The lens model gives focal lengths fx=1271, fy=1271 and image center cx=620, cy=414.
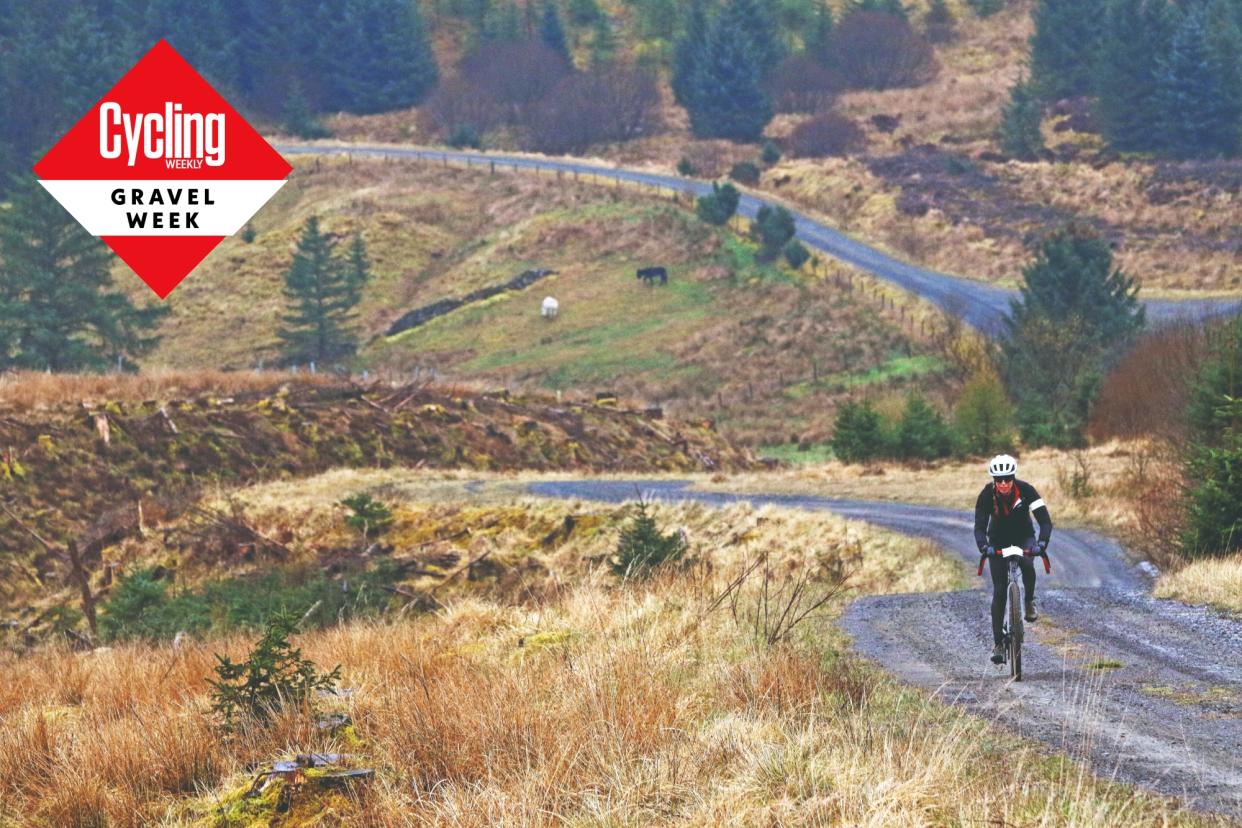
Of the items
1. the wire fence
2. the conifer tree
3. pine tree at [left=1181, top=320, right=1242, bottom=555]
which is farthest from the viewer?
the conifer tree

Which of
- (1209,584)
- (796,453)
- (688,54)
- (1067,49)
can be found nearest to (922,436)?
(796,453)

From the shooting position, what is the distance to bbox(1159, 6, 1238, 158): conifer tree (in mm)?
77438

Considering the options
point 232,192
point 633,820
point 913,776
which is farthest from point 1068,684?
point 232,192

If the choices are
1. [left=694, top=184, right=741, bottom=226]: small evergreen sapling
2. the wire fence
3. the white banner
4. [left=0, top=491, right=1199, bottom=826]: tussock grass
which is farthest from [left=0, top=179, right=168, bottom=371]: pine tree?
[left=0, top=491, right=1199, bottom=826]: tussock grass

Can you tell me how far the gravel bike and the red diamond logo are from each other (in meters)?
10.4

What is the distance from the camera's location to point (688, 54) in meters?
102

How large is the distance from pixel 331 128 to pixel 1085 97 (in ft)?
197

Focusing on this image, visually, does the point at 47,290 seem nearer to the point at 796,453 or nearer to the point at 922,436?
the point at 796,453

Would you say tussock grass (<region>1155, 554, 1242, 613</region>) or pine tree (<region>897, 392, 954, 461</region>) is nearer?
tussock grass (<region>1155, 554, 1242, 613</region>)

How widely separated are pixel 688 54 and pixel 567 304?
1670 inches

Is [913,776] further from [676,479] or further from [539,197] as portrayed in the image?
[539,197]

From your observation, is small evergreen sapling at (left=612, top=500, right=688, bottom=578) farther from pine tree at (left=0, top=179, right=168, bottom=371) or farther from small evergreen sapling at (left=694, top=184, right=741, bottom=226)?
small evergreen sapling at (left=694, top=184, right=741, bottom=226)

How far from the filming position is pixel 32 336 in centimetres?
5441

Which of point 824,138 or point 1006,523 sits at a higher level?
point 824,138
